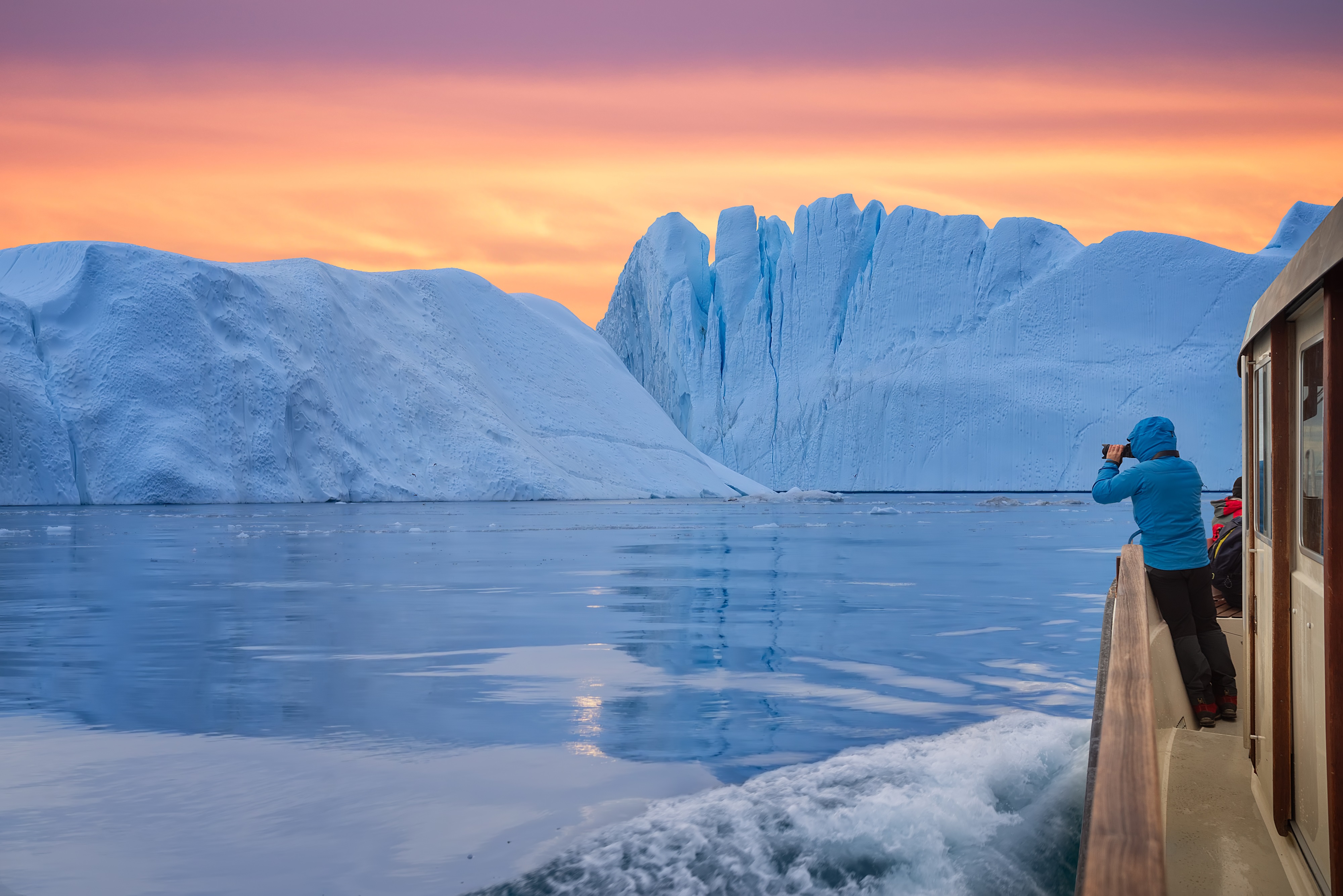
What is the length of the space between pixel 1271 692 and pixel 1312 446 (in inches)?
26.9

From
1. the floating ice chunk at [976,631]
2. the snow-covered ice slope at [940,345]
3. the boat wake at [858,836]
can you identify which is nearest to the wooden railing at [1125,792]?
the boat wake at [858,836]

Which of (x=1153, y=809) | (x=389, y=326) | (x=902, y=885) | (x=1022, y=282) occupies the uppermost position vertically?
(x=1022, y=282)

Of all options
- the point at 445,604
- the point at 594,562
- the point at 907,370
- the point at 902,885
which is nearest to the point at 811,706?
the point at 902,885

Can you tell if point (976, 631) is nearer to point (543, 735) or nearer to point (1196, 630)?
point (1196, 630)

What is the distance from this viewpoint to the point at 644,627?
8562 millimetres

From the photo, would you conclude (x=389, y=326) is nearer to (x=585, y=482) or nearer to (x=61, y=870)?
(x=585, y=482)

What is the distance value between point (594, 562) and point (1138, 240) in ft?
159

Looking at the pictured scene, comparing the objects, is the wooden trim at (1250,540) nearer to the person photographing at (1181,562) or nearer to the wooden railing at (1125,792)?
the wooden railing at (1125,792)

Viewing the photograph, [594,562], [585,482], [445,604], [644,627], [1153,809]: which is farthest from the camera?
[585,482]

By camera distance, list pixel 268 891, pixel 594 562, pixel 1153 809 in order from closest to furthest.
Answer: pixel 1153 809 < pixel 268 891 < pixel 594 562

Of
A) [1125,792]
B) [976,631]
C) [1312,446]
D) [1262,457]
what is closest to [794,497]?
[976,631]

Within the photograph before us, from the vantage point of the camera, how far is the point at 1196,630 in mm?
4305

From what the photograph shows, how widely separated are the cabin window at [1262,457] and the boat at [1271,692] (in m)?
0.01

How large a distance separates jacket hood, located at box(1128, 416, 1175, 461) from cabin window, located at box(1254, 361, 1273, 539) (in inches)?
57.1
